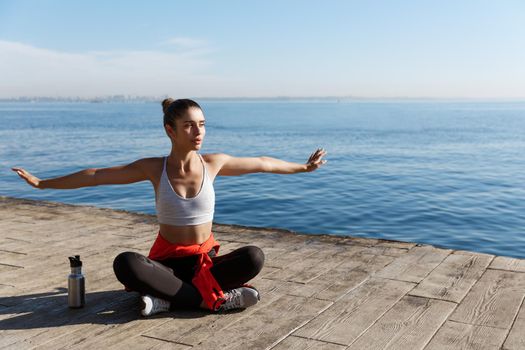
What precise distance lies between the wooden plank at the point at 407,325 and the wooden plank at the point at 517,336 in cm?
46

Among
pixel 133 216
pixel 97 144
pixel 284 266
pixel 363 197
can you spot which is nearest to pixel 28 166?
pixel 97 144

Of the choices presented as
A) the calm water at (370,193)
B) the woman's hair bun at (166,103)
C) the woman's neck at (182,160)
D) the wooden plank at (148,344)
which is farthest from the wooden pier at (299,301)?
the calm water at (370,193)

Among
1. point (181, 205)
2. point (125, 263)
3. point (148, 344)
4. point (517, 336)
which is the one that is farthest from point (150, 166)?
point (517, 336)

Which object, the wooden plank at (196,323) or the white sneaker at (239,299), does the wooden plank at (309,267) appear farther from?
the white sneaker at (239,299)

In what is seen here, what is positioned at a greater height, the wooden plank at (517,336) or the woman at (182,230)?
the woman at (182,230)

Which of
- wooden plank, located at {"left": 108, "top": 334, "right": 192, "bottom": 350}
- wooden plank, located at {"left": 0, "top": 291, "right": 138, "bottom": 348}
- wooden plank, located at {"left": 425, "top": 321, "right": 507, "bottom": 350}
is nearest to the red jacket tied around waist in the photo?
wooden plank, located at {"left": 0, "top": 291, "right": 138, "bottom": 348}

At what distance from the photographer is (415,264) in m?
5.57

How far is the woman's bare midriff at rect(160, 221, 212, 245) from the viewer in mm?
A: 4258

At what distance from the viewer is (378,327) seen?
393 centimetres

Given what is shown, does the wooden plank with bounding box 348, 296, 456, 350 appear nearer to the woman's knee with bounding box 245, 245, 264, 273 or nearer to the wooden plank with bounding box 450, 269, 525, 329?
the wooden plank with bounding box 450, 269, 525, 329

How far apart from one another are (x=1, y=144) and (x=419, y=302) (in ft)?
119

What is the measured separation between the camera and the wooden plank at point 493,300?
4.09 m

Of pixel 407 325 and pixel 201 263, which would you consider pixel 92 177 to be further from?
pixel 407 325

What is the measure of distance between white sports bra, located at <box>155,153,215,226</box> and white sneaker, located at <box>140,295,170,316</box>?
59 centimetres
